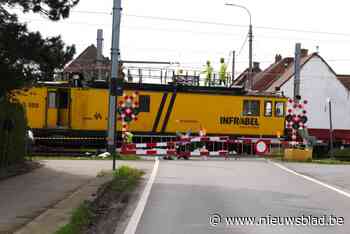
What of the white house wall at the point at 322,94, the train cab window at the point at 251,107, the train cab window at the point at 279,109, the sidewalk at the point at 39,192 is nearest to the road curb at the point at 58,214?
the sidewalk at the point at 39,192

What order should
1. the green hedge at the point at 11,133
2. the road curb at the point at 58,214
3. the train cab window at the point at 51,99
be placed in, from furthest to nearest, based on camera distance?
the train cab window at the point at 51,99, the green hedge at the point at 11,133, the road curb at the point at 58,214

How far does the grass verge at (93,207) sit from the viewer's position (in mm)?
10316

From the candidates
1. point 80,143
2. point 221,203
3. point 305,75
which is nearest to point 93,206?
point 221,203

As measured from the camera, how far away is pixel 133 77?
35625mm

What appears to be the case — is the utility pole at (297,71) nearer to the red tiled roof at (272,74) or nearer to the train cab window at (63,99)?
the train cab window at (63,99)

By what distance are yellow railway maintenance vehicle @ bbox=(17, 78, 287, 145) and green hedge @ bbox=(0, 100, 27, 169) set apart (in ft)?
38.3

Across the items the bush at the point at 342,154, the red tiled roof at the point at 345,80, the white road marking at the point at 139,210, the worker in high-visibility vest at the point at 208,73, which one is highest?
the red tiled roof at the point at 345,80

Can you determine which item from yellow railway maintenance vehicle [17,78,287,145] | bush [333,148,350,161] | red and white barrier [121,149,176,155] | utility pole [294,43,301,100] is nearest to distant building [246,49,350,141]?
bush [333,148,350,161]

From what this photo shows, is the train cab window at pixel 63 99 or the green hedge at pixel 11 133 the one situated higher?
the train cab window at pixel 63 99

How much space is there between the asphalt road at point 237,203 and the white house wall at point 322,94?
52.0 metres

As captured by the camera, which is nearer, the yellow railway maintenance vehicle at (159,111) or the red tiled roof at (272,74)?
the yellow railway maintenance vehicle at (159,111)

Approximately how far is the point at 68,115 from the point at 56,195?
1953cm

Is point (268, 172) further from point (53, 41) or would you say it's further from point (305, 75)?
point (305, 75)

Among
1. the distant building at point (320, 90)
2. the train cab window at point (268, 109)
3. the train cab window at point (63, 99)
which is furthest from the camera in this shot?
the distant building at point (320, 90)
